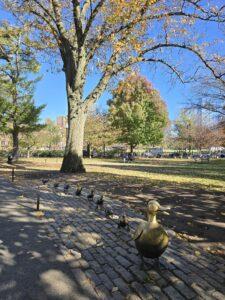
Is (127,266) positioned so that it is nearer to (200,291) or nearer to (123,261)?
(123,261)

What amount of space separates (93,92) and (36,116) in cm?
1587

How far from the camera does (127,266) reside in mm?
4820

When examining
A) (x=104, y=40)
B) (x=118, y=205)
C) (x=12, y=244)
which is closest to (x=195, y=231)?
(x=118, y=205)

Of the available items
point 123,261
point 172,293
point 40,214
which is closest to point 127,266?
point 123,261

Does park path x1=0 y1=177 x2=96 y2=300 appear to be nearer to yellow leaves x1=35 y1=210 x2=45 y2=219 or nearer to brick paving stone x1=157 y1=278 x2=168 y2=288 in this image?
yellow leaves x1=35 y1=210 x2=45 y2=219

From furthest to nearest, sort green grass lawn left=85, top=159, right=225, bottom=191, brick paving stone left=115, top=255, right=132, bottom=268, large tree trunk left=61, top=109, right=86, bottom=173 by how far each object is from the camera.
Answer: large tree trunk left=61, top=109, right=86, bottom=173
green grass lawn left=85, top=159, right=225, bottom=191
brick paving stone left=115, top=255, right=132, bottom=268

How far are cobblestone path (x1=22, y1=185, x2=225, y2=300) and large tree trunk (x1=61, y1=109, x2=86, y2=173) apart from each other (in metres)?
9.77

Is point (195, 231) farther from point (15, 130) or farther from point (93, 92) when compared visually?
point (15, 130)

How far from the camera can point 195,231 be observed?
6602 mm

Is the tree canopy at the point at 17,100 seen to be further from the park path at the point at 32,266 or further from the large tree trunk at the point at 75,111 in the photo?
the park path at the point at 32,266

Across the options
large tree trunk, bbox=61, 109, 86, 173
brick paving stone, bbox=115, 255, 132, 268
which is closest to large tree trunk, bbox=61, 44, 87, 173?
large tree trunk, bbox=61, 109, 86, 173

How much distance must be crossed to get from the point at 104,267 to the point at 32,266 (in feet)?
3.65

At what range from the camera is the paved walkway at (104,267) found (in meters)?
4.10

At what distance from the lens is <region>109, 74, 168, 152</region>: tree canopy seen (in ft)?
161
